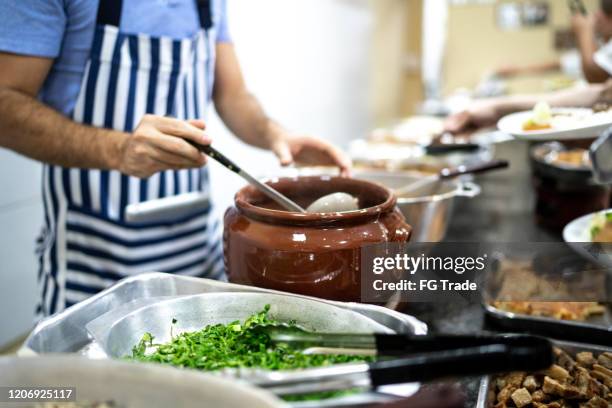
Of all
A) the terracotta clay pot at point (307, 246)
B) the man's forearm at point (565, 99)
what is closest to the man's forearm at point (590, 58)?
the man's forearm at point (565, 99)

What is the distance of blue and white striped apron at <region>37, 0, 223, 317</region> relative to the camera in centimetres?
146

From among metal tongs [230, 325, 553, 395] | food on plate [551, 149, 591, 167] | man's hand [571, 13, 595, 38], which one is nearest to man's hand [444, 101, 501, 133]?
food on plate [551, 149, 591, 167]

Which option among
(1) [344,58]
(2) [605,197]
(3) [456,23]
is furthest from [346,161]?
(3) [456,23]

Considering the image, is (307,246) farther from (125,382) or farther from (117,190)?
(117,190)

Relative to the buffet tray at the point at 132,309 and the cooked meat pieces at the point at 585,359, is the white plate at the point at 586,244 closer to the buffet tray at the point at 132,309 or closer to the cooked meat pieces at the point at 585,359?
the cooked meat pieces at the point at 585,359

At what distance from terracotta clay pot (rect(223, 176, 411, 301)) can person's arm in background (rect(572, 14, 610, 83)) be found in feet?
9.14

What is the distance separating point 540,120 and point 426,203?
0.32 m

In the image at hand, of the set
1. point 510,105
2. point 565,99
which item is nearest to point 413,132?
point 510,105

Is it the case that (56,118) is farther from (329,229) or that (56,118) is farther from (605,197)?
(605,197)

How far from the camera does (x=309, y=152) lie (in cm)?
152

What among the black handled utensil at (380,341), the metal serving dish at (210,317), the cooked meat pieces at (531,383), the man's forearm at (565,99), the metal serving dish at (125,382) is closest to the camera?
the metal serving dish at (125,382)

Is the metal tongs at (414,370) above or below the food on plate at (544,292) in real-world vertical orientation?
above

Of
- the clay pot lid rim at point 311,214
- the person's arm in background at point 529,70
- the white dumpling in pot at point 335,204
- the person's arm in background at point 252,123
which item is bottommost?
the white dumpling in pot at point 335,204

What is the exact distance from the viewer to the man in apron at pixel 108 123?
1289mm
